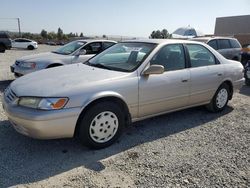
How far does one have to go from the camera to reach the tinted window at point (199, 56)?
4879 millimetres

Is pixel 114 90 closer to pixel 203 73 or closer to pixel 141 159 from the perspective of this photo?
pixel 141 159

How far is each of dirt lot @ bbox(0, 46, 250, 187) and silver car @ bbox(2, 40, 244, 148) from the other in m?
0.32

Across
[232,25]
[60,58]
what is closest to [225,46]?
[60,58]

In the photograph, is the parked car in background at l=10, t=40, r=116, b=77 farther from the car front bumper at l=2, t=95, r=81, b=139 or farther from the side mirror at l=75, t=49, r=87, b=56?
the car front bumper at l=2, t=95, r=81, b=139

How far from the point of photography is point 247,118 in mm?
5285

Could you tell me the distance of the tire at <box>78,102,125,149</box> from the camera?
11.6ft

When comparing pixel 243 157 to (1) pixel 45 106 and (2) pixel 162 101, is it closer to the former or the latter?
(2) pixel 162 101

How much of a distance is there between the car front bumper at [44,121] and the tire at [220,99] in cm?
308

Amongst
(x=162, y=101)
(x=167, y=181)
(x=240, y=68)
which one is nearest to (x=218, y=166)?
(x=167, y=181)

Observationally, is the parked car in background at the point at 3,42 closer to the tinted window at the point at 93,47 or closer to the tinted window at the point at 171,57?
the tinted window at the point at 93,47

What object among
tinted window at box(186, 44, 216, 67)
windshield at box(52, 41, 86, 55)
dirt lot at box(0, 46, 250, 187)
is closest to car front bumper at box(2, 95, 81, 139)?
dirt lot at box(0, 46, 250, 187)

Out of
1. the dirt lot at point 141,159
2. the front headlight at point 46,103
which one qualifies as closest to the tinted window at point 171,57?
the dirt lot at point 141,159

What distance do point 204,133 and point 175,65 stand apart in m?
1.24

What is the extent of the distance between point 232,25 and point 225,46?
46.5 metres
